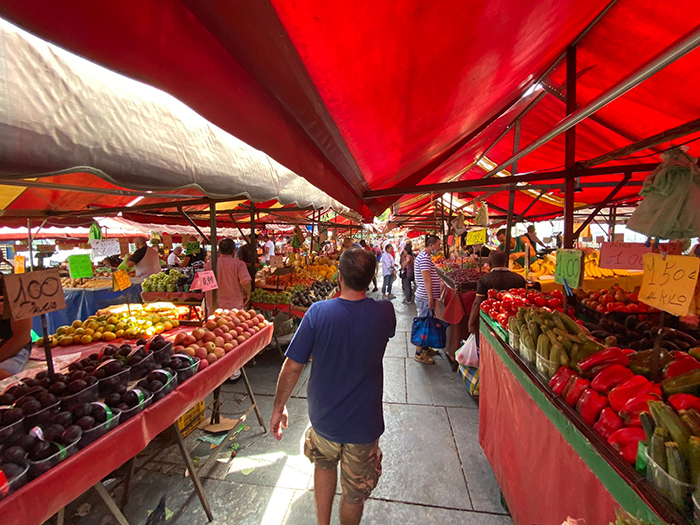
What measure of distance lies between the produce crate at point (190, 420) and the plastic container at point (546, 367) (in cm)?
319

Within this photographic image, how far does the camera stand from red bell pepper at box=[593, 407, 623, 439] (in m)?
1.37

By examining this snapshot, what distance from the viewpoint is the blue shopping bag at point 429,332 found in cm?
539

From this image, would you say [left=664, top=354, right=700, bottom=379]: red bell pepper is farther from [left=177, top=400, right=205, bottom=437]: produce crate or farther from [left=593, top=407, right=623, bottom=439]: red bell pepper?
[left=177, top=400, right=205, bottom=437]: produce crate

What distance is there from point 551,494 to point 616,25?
3.57 m

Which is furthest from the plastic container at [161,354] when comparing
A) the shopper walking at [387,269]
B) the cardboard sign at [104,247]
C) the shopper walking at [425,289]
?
the shopper walking at [387,269]

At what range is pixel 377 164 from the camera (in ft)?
10.8

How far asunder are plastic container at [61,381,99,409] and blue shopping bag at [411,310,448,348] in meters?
4.45

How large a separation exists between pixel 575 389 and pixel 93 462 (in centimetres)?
271

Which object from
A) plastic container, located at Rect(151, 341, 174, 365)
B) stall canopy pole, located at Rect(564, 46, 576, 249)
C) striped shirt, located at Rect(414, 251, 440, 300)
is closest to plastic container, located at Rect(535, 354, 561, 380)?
stall canopy pole, located at Rect(564, 46, 576, 249)

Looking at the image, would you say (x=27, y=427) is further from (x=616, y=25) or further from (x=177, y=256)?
(x=177, y=256)

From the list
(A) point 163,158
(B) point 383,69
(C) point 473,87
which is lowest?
(A) point 163,158

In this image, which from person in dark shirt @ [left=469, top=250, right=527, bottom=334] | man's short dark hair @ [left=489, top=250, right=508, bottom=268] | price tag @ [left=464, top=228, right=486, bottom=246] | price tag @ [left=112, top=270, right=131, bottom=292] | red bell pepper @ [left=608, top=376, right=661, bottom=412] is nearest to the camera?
red bell pepper @ [left=608, top=376, right=661, bottom=412]

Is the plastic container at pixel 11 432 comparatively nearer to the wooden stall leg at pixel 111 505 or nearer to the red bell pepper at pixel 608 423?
the wooden stall leg at pixel 111 505

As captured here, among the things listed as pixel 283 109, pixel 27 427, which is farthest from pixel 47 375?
pixel 283 109
